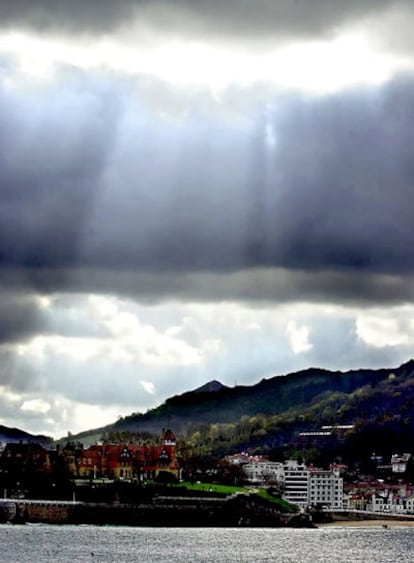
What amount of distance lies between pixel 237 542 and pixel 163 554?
1231 inches

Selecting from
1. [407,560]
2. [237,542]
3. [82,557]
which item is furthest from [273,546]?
[82,557]

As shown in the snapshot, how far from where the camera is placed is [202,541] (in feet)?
621

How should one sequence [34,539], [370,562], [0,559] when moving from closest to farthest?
[0,559]
[370,562]
[34,539]

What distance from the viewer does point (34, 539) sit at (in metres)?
182

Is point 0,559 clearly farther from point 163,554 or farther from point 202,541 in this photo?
point 202,541

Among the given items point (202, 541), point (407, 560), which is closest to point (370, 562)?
point (407, 560)

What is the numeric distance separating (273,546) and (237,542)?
832 centimetres

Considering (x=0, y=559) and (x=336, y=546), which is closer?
(x=0, y=559)

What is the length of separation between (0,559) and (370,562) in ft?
117

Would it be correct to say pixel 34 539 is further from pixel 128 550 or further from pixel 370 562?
pixel 370 562

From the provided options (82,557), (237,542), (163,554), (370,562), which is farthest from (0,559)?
(237,542)

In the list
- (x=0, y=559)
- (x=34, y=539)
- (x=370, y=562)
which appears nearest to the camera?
(x=0, y=559)

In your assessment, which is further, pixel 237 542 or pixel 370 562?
pixel 237 542

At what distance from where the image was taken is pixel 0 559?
146500 millimetres
